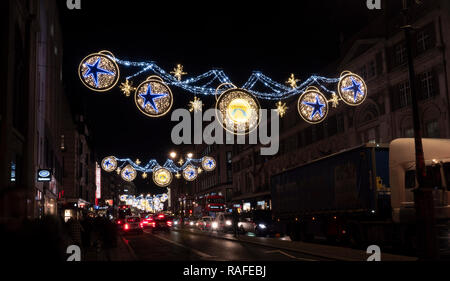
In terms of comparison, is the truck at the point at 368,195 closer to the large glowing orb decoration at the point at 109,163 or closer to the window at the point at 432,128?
the window at the point at 432,128

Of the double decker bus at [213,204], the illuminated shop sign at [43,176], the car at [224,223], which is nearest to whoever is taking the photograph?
the illuminated shop sign at [43,176]

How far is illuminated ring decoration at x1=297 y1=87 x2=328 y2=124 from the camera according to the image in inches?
747

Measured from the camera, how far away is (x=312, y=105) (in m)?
19.2

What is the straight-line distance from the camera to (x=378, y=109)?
124 feet

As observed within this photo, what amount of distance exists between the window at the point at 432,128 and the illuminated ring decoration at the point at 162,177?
63.3 feet

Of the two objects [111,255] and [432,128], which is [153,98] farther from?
[432,128]

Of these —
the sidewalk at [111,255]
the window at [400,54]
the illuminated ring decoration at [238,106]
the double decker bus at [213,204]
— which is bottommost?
the sidewalk at [111,255]

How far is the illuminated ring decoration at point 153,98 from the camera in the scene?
51.9 ft

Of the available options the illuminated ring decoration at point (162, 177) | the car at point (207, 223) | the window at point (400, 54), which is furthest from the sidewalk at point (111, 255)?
the car at point (207, 223)

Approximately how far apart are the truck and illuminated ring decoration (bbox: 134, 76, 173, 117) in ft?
29.3

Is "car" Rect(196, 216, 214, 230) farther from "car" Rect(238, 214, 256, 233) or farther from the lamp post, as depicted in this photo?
the lamp post
